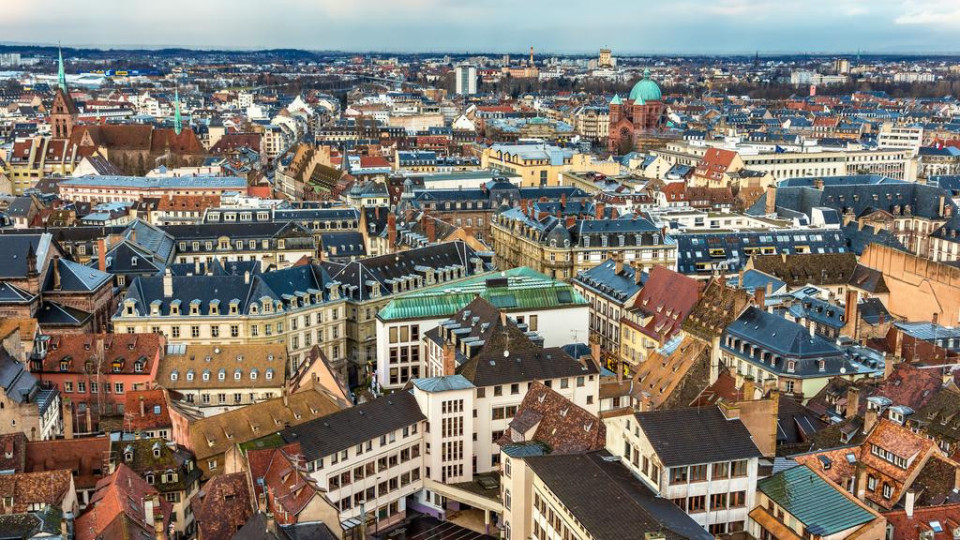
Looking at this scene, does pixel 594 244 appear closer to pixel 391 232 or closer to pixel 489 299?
pixel 391 232

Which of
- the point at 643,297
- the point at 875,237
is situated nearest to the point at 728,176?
the point at 875,237

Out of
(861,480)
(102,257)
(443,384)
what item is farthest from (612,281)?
(102,257)

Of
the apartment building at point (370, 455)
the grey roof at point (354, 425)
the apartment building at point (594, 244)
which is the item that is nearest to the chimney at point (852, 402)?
the apartment building at point (370, 455)

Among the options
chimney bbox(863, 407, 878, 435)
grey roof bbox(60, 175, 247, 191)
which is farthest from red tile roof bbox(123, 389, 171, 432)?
grey roof bbox(60, 175, 247, 191)

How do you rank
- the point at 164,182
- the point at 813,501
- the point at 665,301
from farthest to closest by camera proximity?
1. the point at 164,182
2. the point at 665,301
3. the point at 813,501

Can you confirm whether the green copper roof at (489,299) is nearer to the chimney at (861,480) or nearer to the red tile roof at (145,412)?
the red tile roof at (145,412)
